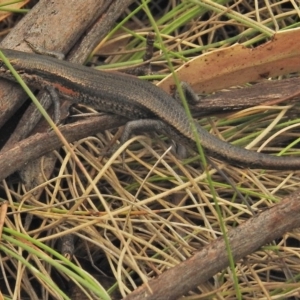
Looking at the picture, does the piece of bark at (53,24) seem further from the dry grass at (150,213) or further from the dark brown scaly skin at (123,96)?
the dry grass at (150,213)

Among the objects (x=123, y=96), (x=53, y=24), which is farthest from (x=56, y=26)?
(x=123, y=96)

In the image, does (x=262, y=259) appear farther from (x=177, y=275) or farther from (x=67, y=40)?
(x=67, y=40)

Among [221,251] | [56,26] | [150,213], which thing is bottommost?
[221,251]

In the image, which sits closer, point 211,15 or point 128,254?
point 128,254

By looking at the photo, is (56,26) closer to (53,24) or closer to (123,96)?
(53,24)

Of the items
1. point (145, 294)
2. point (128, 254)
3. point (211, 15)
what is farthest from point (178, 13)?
point (145, 294)

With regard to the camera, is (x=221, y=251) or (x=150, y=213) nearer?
(x=221, y=251)

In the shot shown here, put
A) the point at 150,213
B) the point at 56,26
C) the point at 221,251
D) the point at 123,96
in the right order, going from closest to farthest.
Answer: the point at 221,251, the point at 150,213, the point at 123,96, the point at 56,26
